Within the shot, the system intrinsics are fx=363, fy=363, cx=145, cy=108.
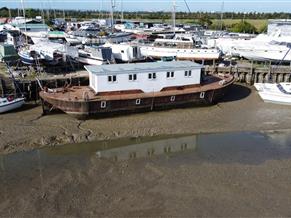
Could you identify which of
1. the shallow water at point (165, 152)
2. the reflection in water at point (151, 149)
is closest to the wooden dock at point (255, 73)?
the shallow water at point (165, 152)

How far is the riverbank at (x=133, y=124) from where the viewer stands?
22.6 metres

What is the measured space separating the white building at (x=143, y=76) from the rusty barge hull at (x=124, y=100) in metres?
0.54

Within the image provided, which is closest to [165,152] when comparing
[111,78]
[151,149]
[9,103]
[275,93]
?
[151,149]

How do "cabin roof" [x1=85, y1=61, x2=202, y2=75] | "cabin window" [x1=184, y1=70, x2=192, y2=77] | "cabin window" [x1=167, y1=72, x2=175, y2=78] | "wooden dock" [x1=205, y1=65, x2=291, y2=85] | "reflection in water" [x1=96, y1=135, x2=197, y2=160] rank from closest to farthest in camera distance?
"reflection in water" [x1=96, y1=135, x2=197, y2=160] < "cabin roof" [x1=85, y1=61, x2=202, y2=75] < "cabin window" [x1=167, y1=72, x2=175, y2=78] < "cabin window" [x1=184, y1=70, x2=192, y2=77] < "wooden dock" [x1=205, y1=65, x2=291, y2=85]

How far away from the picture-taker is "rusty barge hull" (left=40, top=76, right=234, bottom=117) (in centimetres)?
2533

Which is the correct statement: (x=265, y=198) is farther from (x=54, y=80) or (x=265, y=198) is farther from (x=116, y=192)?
(x=54, y=80)

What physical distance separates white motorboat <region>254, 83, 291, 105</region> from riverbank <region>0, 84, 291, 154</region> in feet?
2.09

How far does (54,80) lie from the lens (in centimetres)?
3033

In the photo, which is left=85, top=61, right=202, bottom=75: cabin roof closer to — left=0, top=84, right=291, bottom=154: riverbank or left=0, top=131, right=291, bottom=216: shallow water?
left=0, top=84, right=291, bottom=154: riverbank

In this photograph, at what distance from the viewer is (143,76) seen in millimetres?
27109

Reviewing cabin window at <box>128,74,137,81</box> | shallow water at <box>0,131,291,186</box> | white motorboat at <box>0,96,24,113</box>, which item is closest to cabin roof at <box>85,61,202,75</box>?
cabin window at <box>128,74,137,81</box>

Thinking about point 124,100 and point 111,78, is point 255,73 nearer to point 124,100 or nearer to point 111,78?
point 124,100

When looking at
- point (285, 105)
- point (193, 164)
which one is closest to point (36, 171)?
point (193, 164)

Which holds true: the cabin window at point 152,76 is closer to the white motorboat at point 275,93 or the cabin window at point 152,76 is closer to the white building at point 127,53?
the white motorboat at point 275,93
